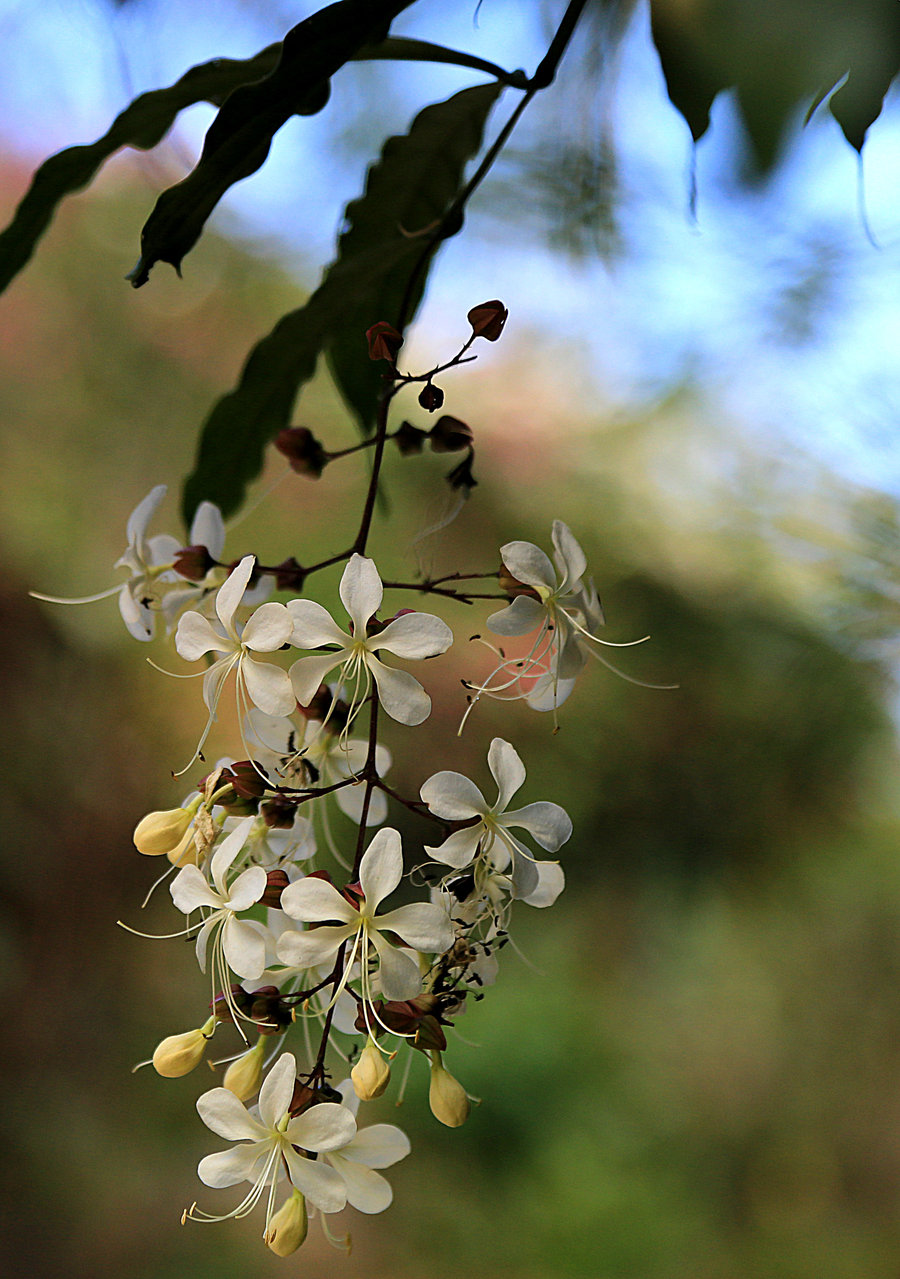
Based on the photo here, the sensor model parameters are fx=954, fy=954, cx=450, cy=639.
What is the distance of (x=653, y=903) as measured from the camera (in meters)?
1.46

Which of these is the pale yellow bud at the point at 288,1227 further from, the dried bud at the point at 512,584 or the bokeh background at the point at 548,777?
the bokeh background at the point at 548,777

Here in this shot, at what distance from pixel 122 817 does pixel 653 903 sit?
33.7 inches

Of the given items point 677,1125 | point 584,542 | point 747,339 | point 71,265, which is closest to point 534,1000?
point 677,1125

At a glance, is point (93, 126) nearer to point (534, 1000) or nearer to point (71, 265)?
point (71, 265)

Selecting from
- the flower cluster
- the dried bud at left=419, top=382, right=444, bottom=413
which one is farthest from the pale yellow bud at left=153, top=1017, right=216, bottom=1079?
the dried bud at left=419, top=382, right=444, bottom=413

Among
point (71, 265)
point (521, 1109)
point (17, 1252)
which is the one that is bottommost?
point (17, 1252)

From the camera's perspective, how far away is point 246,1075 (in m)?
0.29

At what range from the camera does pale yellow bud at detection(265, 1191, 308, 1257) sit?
267mm

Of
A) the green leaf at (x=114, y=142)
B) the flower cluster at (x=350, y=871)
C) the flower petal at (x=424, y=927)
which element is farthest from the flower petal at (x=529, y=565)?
the green leaf at (x=114, y=142)

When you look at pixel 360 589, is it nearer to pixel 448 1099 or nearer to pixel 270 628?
pixel 270 628

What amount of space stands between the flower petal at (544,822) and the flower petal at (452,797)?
10 millimetres

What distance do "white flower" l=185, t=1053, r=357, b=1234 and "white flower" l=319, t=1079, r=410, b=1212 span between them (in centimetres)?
1

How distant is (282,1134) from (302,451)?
9.9 inches

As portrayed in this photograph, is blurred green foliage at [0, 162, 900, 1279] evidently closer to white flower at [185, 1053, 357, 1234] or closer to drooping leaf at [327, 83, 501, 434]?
drooping leaf at [327, 83, 501, 434]
